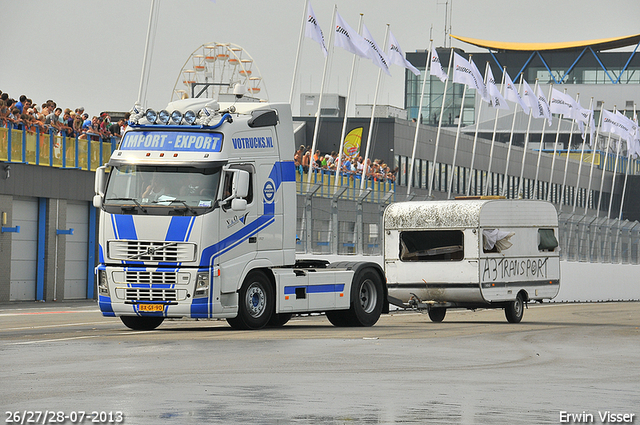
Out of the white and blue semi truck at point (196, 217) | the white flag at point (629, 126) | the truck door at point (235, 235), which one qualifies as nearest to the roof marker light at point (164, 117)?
the white and blue semi truck at point (196, 217)

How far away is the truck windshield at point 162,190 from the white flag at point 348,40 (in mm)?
20961

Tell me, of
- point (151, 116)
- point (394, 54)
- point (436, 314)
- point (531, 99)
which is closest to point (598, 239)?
point (531, 99)

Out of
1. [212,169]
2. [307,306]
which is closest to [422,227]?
[307,306]

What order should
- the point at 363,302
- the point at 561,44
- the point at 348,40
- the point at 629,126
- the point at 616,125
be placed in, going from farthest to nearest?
the point at 561,44 → the point at 629,126 → the point at 616,125 → the point at 348,40 → the point at 363,302

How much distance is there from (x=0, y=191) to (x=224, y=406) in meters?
25.0

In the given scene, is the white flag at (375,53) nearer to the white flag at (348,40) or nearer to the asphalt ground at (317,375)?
the white flag at (348,40)

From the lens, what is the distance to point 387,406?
386 inches

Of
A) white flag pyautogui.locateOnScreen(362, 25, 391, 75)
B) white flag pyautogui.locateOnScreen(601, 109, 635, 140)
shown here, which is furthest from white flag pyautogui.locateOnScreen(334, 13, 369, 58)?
white flag pyautogui.locateOnScreen(601, 109, 635, 140)

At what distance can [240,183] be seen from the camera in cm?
1886

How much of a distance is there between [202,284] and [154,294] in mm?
804

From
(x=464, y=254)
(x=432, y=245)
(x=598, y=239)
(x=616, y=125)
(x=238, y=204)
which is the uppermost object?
(x=616, y=125)

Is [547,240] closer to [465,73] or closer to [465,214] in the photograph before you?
[465,214]

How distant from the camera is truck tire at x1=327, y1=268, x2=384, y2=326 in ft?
72.3

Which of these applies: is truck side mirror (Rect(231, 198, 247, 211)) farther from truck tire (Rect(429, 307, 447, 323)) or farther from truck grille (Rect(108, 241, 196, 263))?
truck tire (Rect(429, 307, 447, 323))
